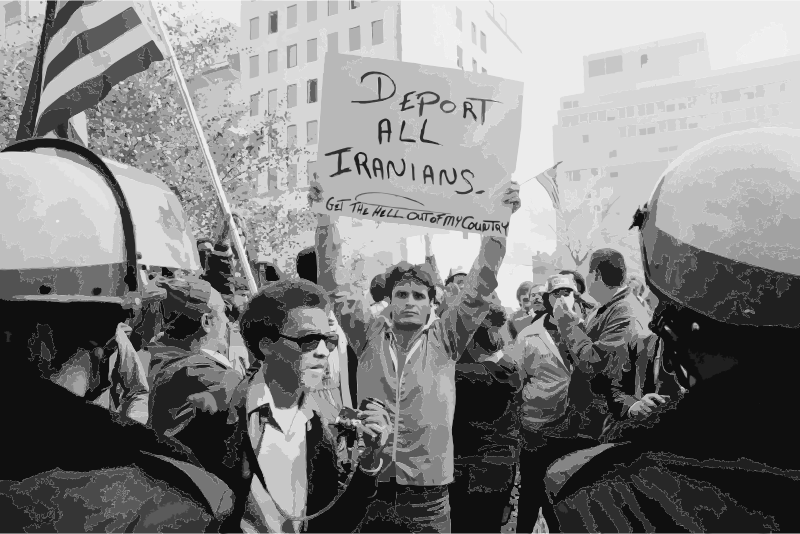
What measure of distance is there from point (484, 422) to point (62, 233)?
4.25 metres

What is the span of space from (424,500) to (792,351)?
233cm

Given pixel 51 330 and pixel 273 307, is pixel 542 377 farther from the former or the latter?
pixel 51 330

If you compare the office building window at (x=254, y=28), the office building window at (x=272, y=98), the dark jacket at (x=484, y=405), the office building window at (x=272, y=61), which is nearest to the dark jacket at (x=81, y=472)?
the dark jacket at (x=484, y=405)

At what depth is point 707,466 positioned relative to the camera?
1197mm

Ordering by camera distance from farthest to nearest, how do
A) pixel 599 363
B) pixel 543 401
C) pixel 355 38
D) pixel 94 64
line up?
pixel 355 38
pixel 543 401
pixel 94 64
pixel 599 363

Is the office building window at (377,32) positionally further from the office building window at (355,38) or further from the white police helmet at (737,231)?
the white police helmet at (737,231)

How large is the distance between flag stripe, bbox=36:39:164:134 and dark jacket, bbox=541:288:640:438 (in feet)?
12.4

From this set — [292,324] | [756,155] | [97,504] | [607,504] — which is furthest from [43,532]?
[756,155]

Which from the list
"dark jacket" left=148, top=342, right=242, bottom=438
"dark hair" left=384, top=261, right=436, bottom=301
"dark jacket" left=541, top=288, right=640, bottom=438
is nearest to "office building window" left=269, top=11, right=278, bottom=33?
"dark jacket" left=541, top=288, right=640, bottom=438

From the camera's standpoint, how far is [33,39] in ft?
41.1

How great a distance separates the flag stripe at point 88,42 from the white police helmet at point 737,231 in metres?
4.29

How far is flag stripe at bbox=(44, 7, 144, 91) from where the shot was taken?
4258 millimetres

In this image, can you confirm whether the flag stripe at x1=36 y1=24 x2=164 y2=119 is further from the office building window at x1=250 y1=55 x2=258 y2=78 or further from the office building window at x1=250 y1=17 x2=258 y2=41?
the office building window at x1=250 y1=17 x2=258 y2=41

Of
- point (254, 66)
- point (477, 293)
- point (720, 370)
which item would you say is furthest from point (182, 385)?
point (254, 66)
